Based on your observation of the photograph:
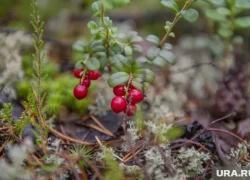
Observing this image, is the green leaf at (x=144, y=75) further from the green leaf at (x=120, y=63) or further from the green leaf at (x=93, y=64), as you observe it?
the green leaf at (x=93, y=64)

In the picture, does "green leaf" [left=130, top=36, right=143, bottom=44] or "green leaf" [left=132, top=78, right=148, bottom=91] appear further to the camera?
"green leaf" [left=130, top=36, right=143, bottom=44]

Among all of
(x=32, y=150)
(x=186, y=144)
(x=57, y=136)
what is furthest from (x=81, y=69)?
(x=186, y=144)

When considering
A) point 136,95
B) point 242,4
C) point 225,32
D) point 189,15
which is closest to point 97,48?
point 136,95

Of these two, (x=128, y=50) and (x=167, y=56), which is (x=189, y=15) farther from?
(x=128, y=50)

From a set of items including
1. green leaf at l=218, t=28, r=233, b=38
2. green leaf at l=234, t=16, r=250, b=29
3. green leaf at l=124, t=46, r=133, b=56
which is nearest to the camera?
green leaf at l=124, t=46, r=133, b=56

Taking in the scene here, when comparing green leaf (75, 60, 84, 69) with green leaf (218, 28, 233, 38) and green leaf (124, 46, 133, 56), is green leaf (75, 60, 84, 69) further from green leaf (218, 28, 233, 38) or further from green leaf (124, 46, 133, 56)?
green leaf (218, 28, 233, 38)

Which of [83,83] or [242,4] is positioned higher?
[242,4]

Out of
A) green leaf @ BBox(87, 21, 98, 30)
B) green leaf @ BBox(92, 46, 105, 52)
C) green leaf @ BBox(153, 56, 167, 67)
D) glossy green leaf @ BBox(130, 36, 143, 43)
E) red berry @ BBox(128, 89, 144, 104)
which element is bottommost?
red berry @ BBox(128, 89, 144, 104)

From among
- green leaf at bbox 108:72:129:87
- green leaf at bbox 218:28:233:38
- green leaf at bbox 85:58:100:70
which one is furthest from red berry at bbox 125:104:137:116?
green leaf at bbox 218:28:233:38
